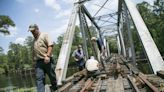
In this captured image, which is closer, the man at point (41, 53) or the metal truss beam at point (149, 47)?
the man at point (41, 53)

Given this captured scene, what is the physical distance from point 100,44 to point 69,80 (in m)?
4.09

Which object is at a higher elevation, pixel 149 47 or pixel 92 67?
pixel 149 47

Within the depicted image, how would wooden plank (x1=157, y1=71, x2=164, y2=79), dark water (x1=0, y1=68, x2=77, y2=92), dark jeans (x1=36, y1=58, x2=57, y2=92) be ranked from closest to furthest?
1. wooden plank (x1=157, y1=71, x2=164, y2=79)
2. dark jeans (x1=36, y1=58, x2=57, y2=92)
3. dark water (x1=0, y1=68, x2=77, y2=92)

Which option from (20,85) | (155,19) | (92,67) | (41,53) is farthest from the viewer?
(155,19)

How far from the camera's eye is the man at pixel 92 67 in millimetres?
9086

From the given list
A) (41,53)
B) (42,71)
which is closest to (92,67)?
(42,71)

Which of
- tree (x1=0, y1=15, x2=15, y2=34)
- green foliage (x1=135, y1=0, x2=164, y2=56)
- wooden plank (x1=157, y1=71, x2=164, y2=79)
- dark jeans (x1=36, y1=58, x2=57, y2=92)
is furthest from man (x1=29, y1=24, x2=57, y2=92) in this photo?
green foliage (x1=135, y1=0, x2=164, y2=56)

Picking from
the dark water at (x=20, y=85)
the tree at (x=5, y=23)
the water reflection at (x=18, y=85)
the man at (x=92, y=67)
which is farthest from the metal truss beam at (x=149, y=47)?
the tree at (x=5, y=23)

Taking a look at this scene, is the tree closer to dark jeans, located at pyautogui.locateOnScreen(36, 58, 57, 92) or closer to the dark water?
the dark water

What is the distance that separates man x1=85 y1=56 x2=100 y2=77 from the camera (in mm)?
9086

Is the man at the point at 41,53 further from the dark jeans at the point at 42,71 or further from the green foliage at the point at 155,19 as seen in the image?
the green foliage at the point at 155,19

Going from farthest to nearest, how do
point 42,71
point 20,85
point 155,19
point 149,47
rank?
point 155,19
point 20,85
point 149,47
point 42,71

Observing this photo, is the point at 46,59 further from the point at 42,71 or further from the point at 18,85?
the point at 18,85

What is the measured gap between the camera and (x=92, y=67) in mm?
9125
